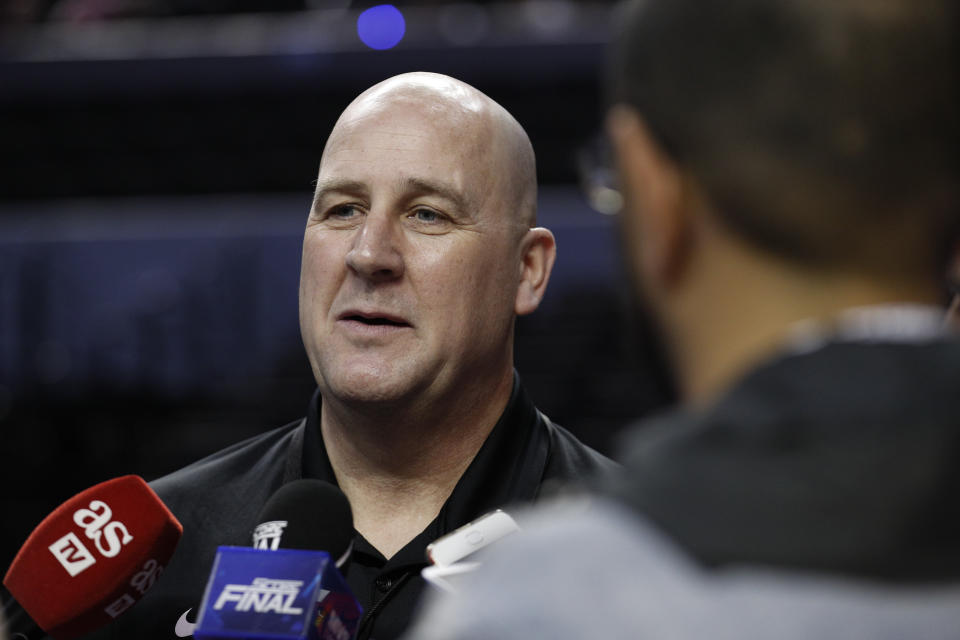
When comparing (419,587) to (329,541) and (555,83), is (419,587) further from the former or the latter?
(555,83)

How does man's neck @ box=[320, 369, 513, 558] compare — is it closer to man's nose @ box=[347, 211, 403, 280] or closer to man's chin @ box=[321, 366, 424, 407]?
man's chin @ box=[321, 366, 424, 407]

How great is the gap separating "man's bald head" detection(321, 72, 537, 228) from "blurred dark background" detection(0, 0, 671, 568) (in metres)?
3.69

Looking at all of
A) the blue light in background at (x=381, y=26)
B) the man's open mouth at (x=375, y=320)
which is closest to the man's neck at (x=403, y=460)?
the man's open mouth at (x=375, y=320)

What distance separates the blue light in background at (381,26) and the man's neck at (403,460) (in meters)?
5.66

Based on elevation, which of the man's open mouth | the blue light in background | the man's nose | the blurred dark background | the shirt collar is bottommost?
the blurred dark background

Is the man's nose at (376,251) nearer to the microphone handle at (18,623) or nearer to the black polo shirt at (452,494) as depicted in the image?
the black polo shirt at (452,494)

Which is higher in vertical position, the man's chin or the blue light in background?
the man's chin

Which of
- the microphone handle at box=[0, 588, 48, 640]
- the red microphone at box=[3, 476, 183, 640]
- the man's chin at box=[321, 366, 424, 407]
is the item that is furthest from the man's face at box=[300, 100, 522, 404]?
the microphone handle at box=[0, 588, 48, 640]

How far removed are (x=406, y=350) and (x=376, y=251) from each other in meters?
0.15

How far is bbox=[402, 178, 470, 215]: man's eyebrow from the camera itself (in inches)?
66.6

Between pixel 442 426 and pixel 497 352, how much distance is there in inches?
5.7

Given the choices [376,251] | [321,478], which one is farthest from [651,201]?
[321,478]

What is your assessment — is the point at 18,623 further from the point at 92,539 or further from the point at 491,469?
the point at 491,469

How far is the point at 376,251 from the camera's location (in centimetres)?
164
